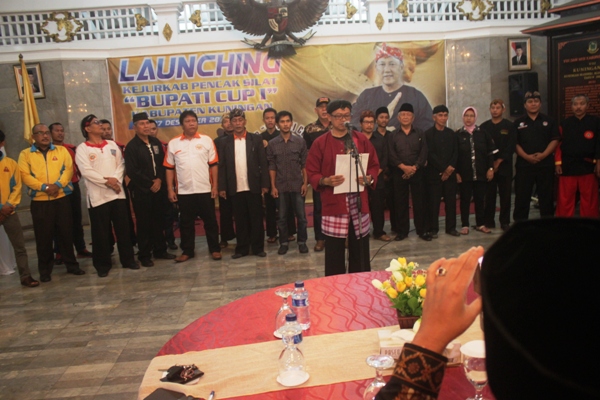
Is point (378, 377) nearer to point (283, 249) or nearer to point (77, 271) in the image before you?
point (283, 249)

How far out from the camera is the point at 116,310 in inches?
184

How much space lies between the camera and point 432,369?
35.2 inches

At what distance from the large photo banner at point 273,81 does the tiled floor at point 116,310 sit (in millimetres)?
3396

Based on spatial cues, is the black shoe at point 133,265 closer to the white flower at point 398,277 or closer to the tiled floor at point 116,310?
the tiled floor at point 116,310

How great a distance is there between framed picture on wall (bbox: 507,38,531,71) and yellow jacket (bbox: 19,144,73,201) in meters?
7.60

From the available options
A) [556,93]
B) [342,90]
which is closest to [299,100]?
[342,90]

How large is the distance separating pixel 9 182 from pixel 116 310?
6.77ft

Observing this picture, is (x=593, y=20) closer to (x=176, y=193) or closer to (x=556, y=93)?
(x=556, y=93)

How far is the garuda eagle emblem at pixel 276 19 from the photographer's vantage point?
8.92 m

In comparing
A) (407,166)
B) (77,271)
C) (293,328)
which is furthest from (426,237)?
(293,328)

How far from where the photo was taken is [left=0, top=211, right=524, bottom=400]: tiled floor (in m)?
3.39

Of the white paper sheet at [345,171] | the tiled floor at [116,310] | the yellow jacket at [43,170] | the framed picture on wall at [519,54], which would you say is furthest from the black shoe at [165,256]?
the framed picture on wall at [519,54]

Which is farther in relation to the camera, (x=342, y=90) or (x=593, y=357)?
(x=342, y=90)

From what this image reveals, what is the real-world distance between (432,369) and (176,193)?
6.07 metres
